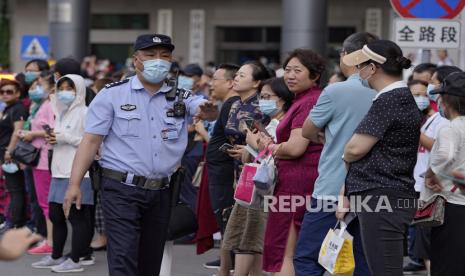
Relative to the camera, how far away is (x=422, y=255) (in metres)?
9.13

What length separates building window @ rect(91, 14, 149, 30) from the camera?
98.7ft

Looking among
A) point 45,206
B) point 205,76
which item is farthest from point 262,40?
point 45,206

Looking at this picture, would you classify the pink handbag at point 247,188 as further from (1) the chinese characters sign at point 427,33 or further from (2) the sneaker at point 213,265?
(1) the chinese characters sign at point 427,33

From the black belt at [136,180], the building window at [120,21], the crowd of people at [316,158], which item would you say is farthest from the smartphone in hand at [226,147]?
the building window at [120,21]

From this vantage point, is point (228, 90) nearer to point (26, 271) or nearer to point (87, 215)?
point (87, 215)

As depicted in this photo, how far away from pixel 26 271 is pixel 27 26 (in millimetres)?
21651

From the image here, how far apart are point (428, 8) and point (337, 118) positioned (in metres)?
3.75

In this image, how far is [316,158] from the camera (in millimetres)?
7035

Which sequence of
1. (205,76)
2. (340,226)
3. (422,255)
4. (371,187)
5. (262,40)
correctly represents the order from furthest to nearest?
1. (262,40)
2. (205,76)
3. (422,255)
4. (340,226)
5. (371,187)

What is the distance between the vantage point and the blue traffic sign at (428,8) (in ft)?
32.0

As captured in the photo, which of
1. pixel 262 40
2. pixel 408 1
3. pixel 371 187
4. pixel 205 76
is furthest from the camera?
pixel 262 40

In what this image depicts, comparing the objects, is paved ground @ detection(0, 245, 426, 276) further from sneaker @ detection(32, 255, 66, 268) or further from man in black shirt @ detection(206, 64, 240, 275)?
man in black shirt @ detection(206, 64, 240, 275)

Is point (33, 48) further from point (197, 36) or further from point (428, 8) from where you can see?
point (428, 8)

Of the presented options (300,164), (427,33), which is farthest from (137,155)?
(427,33)
